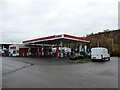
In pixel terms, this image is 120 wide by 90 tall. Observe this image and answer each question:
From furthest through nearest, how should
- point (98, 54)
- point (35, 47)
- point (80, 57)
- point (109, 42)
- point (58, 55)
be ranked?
point (109, 42)
point (35, 47)
point (58, 55)
point (80, 57)
point (98, 54)

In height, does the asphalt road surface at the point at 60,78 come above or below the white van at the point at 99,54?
below

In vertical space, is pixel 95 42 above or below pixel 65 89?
above

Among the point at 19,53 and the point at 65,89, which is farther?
the point at 19,53

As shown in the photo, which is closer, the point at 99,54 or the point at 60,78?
the point at 60,78

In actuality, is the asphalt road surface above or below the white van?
below

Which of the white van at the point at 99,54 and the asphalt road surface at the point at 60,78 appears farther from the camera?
the white van at the point at 99,54

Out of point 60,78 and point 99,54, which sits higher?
point 99,54

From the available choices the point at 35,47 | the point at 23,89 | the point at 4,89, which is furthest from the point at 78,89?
the point at 35,47

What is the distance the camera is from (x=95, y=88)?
514 cm

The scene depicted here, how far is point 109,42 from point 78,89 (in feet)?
142

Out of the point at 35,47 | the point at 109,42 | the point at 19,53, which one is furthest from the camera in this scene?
the point at 109,42

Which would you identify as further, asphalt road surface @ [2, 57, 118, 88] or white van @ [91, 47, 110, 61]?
white van @ [91, 47, 110, 61]

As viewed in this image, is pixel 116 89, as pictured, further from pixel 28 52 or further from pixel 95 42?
pixel 95 42

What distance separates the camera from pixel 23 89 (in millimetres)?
5078
